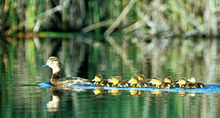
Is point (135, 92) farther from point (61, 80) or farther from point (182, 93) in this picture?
point (61, 80)

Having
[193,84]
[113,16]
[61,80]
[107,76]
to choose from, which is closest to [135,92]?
[193,84]

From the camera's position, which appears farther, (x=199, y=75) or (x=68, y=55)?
(x=68, y=55)

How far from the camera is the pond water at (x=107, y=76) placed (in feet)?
27.7

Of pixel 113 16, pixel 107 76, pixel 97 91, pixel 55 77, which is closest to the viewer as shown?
pixel 97 91

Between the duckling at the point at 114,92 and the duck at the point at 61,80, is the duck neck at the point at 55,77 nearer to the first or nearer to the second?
the duck at the point at 61,80

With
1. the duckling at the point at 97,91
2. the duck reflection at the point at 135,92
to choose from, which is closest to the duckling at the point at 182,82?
the duck reflection at the point at 135,92

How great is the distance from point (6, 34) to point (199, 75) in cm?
1665

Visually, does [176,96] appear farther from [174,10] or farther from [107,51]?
[174,10]

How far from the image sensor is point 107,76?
1277 centimetres

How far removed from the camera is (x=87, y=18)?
29406mm

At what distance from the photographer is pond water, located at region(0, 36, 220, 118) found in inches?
332

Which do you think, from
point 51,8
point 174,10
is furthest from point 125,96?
point 51,8

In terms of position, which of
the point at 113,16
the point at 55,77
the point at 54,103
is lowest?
the point at 54,103


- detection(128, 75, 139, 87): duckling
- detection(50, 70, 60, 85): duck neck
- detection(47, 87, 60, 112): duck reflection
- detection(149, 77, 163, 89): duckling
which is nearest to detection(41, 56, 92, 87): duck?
detection(50, 70, 60, 85): duck neck
